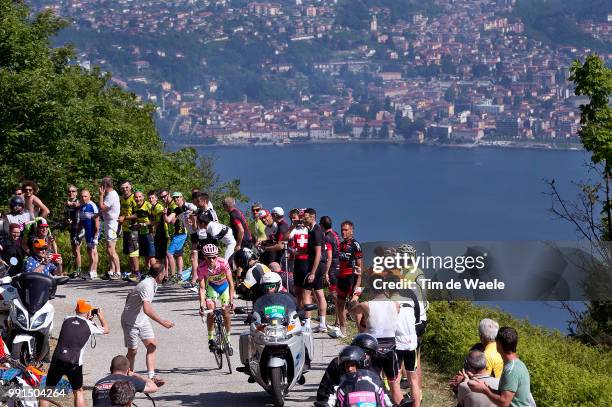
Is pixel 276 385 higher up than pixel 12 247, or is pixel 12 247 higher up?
pixel 12 247

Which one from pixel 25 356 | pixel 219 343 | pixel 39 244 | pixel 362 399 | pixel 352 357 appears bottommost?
pixel 219 343

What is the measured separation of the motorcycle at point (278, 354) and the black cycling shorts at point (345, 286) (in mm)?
2734

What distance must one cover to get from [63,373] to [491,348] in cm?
375

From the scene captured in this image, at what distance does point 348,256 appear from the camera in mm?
13578

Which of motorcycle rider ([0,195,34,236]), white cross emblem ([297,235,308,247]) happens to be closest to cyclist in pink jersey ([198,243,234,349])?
white cross emblem ([297,235,308,247])

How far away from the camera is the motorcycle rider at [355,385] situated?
8.27 m

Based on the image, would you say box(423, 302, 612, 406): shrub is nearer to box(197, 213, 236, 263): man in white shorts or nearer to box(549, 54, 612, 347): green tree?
box(197, 213, 236, 263): man in white shorts

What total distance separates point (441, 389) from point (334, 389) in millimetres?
3902

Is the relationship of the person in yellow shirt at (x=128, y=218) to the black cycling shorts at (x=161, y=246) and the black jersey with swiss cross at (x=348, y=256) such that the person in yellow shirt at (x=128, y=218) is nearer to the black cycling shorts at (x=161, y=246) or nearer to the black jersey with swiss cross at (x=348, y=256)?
the black cycling shorts at (x=161, y=246)

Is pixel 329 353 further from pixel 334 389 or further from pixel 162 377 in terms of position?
pixel 334 389

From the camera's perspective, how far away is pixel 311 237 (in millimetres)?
13828

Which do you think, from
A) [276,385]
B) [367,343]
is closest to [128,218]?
[276,385]

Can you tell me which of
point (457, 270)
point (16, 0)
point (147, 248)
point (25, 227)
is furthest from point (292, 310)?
point (16, 0)

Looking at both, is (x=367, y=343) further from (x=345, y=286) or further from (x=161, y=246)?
(x=161, y=246)
